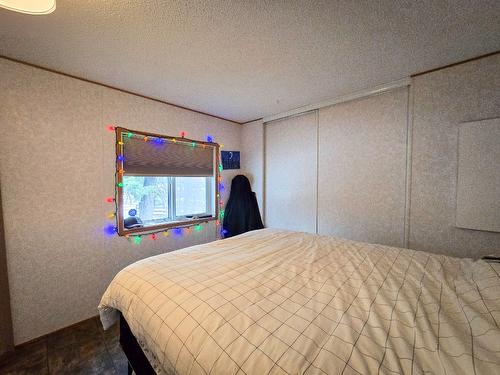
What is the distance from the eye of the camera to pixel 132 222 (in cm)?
241

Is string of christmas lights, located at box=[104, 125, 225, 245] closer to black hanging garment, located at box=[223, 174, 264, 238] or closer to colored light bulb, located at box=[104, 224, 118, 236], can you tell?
colored light bulb, located at box=[104, 224, 118, 236]

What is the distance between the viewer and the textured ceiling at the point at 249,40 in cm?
125

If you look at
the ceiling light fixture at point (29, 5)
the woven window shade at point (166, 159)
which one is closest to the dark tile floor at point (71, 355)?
the woven window shade at point (166, 159)

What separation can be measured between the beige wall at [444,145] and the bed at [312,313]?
572 millimetres

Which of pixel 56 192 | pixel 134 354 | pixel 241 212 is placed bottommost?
pixel 134 354

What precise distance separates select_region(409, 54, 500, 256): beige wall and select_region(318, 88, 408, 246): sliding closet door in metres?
0.14

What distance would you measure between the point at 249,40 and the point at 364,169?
5.95 ft

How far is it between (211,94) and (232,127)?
109cm

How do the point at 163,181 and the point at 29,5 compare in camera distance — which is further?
the point at 163,181

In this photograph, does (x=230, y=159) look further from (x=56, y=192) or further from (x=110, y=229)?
(x=56, y=192)

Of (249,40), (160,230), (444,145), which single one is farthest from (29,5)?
(444,145)

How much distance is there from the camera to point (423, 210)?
200cm

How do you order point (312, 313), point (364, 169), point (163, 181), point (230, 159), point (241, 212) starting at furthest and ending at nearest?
1. point (230, 159)
2. point (241, 212)
3. point (163, 181)
4. point (364, 169)
5. point (312, 313)

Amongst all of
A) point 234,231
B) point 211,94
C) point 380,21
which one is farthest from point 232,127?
point 380,21
